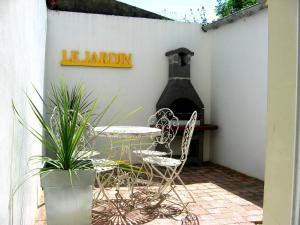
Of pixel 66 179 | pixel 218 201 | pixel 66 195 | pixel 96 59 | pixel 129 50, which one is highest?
pixel 129 50

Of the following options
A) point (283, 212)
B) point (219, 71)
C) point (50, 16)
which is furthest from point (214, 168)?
point (283, 212)

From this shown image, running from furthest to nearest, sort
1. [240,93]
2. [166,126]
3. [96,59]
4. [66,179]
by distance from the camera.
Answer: [96,59], [240,93], [166,126], [66,179]

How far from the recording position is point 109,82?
6.85 m

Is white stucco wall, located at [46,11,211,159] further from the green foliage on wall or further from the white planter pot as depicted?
the green foliage on wall

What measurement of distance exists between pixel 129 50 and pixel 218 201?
382 cm

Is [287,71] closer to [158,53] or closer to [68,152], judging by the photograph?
[68,152]

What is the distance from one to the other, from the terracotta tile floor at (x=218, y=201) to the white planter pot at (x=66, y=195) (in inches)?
42.4

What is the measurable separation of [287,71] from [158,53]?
5.57 metres

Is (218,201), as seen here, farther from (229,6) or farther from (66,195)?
(229,6)

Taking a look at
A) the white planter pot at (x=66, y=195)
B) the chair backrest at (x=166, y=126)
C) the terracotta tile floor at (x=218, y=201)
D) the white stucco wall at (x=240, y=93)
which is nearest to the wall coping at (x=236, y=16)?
the white stucco wall at (x=240, y=93)

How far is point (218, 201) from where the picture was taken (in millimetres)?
4340

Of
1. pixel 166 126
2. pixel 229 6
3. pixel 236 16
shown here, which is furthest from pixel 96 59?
pixel 229 6

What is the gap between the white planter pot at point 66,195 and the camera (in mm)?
2336

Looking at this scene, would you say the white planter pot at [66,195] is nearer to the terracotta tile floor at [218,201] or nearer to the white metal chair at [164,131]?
the terracotta tile floor at [218,201]
